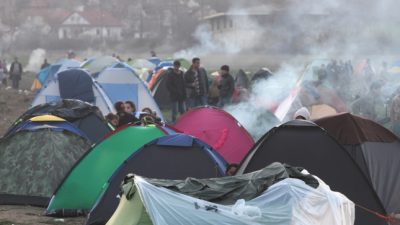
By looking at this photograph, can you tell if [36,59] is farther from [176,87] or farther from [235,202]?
[235,202]

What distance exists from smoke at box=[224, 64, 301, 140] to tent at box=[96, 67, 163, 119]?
8.83 feet

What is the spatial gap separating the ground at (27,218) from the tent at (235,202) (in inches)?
136

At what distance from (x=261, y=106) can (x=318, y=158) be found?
897cm

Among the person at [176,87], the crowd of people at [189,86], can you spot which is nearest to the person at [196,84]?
the crowd of people at [189,86]

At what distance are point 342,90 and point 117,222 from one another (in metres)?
17.1

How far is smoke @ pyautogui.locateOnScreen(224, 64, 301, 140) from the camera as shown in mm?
17641

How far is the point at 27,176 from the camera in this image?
43.3 ft

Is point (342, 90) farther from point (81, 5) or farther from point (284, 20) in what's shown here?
point (81, 5)

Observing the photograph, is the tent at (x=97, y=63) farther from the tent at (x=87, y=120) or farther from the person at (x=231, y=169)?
the person at (x=231, y=169)

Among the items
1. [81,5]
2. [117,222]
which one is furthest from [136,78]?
[81,5]

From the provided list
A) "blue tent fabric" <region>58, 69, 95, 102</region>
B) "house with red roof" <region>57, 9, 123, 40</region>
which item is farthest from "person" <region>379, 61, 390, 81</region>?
"house with red roof" <region>57, 9, 123, 40</region>

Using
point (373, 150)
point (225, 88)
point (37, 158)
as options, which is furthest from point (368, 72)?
point (37, 158)

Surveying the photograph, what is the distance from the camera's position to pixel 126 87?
23.8 m

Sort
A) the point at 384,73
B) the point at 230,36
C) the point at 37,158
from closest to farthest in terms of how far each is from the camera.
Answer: the point at 37,158 → the point at 384,73 → the point at 230,36
